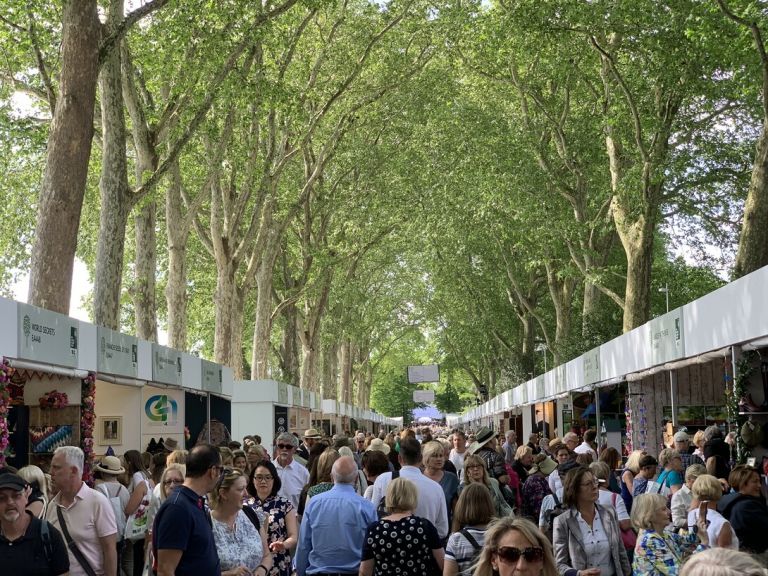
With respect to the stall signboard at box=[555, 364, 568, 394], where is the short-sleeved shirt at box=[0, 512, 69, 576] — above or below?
below

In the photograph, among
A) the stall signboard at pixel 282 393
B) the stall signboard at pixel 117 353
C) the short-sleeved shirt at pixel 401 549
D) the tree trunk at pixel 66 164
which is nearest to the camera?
the short-sleeved shirt at pixel 401 549

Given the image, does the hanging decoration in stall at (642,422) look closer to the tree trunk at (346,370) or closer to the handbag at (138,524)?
the handbag at (138,524)

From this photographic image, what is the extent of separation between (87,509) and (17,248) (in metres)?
25.7

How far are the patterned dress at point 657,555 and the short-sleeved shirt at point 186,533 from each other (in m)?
2.33

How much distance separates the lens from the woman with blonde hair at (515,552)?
400 cm

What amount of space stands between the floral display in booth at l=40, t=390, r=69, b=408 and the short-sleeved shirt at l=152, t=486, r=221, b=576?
289 inches

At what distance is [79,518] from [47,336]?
4.58 metres

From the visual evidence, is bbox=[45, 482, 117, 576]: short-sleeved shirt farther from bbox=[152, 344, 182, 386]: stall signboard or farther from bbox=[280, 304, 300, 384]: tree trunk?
bbox=[280, 304, 300, 384]: tree trunk

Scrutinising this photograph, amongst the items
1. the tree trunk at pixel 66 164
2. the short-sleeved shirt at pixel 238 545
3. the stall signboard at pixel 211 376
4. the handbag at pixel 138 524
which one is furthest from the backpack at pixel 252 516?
the stall signboard at pixel 211 376

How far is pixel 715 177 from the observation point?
2584 centimetres

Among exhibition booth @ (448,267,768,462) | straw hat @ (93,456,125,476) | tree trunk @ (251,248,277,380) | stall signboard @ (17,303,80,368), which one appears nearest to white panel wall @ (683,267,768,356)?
exhibition booth @ (448,267,768,462)

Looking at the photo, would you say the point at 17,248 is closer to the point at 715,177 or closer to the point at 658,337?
the point at 715,177

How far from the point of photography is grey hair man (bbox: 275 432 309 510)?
995cm

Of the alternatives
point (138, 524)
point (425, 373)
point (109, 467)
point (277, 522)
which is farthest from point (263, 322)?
point (425, 373)
